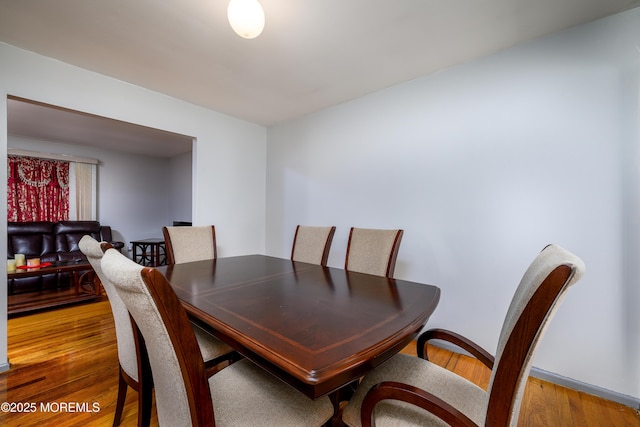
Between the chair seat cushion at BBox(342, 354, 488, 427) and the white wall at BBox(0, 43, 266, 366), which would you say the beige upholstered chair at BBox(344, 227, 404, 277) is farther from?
the white wall at BBox(0, 43, 266, 366)

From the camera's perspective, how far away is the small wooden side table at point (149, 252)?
186 inches

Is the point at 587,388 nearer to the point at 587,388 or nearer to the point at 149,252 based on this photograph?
the point at 587,388

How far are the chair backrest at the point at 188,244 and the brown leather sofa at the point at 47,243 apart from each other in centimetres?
238

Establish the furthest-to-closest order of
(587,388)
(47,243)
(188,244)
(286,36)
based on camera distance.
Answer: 1. (47,243)
2. (188,244)
3. (286,36)
4. (587,388)

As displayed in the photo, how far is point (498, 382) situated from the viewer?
65cm

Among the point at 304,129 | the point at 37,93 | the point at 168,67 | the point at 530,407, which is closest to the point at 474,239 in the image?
the point at 530,407

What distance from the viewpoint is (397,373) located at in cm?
105

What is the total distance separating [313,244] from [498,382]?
5.66ft

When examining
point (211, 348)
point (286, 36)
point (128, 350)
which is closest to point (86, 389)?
point (128, 350)

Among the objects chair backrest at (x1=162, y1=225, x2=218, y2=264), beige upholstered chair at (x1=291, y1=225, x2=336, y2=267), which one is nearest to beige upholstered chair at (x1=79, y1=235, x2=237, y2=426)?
chair backrest at (x1=162, y1=225, x2=218, y2=264)


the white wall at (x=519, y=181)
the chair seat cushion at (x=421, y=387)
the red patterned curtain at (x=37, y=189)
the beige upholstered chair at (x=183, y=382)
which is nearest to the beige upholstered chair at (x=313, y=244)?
the white wall at (x=519, y=181)

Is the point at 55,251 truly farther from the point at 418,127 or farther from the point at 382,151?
the point at 418,127

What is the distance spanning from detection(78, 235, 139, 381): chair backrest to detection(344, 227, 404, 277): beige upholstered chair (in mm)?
1379

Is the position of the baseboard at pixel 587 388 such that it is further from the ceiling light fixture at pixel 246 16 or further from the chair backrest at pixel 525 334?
the ceiling light fixture at pixel 246 16
